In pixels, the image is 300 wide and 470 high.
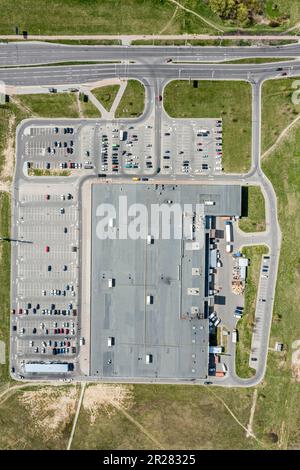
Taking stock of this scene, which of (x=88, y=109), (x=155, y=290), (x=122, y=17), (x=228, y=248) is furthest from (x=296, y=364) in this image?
(x=122, y=17)

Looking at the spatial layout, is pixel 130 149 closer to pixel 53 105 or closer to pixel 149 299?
pixel 53 105

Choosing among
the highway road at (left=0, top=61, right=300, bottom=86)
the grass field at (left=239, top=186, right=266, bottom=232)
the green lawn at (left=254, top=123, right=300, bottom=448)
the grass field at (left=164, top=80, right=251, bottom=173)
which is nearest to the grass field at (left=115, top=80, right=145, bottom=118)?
the highway road at (left=0, top=61, right=300, bottom=86)

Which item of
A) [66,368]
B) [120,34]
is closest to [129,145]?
[120,34]

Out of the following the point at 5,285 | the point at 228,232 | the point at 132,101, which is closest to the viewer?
the point at 228,232

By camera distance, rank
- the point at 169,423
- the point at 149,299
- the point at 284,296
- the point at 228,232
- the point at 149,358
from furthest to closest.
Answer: the point at 284,296, the point at 228,232, the point at 169,423, the point at 149,358, the point at 149,299

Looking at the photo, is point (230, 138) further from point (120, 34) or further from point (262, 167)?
point (120, 34)

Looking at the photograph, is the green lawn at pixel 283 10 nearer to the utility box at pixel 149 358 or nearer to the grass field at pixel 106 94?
the grass field at pixel 106 94
